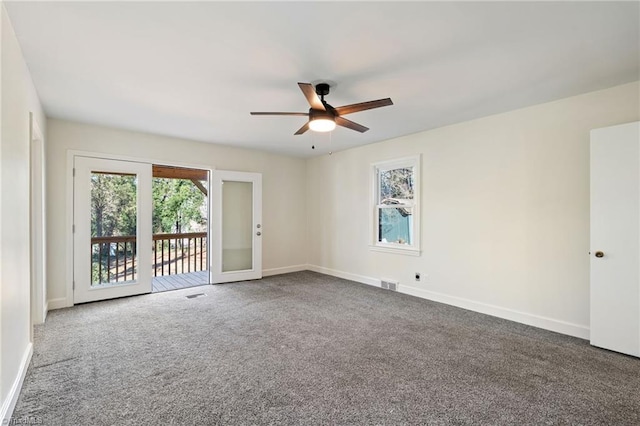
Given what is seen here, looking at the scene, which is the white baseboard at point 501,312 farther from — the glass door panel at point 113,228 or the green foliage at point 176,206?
the green foliage at point 176,206

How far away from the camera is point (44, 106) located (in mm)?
3525

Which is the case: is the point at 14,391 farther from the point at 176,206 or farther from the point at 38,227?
the point at 176,206

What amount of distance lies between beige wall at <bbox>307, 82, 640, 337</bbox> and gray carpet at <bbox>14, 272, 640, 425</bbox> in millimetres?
377

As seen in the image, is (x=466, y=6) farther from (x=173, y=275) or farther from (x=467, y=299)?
(x=173, y=275)

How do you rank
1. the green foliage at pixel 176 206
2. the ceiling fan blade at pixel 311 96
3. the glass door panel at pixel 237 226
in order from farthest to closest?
the green foliage at pixel 176 206 < the glass door panel at pixel 237 226 < the ceiling fan blade at pixel 311 96

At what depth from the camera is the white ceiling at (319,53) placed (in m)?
1.92

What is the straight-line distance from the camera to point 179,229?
24.6 ft

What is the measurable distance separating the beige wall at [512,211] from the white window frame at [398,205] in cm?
10

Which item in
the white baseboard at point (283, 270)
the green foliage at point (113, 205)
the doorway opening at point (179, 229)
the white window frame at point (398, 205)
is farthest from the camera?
the white baseboard at point (283, 270)

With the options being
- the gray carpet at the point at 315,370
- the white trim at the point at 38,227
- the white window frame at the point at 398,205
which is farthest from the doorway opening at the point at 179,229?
the white window frame at the point at 398,205

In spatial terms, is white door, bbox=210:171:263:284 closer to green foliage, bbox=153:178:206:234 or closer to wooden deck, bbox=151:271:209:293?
wooden deck, bbox=151:271:209:293

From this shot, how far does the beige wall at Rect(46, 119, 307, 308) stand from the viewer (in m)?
4.04

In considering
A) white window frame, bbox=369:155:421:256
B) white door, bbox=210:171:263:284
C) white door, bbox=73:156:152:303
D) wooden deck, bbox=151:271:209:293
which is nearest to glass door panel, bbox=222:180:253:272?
white door, bbox=210:171:263:284

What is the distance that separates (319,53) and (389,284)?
3754mm
